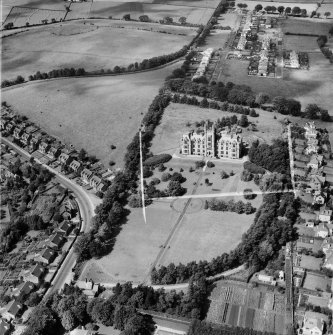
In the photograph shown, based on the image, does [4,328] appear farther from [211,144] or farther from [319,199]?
[319,199]

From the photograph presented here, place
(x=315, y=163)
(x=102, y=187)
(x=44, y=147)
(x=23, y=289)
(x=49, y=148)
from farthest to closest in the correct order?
(x=49, y=148)
(x=44, y=147)
(x=315, y=163)
(x=102, y=187)
(x=23, y=289)

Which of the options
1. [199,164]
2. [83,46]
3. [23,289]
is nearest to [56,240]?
[23,289]

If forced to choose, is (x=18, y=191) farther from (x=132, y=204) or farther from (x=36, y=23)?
(x=36, y=23)

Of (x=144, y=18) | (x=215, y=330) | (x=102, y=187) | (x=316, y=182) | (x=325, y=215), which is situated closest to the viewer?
Result: (x=215, y=330)

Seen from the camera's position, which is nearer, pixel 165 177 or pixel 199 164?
pixel 165 177

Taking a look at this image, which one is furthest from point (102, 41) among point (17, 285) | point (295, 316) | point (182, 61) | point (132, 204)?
point (295, 316)

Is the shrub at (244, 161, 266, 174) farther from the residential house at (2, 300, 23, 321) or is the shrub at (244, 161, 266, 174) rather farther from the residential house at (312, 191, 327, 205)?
the residential house at (2, 300, 23, 321)
